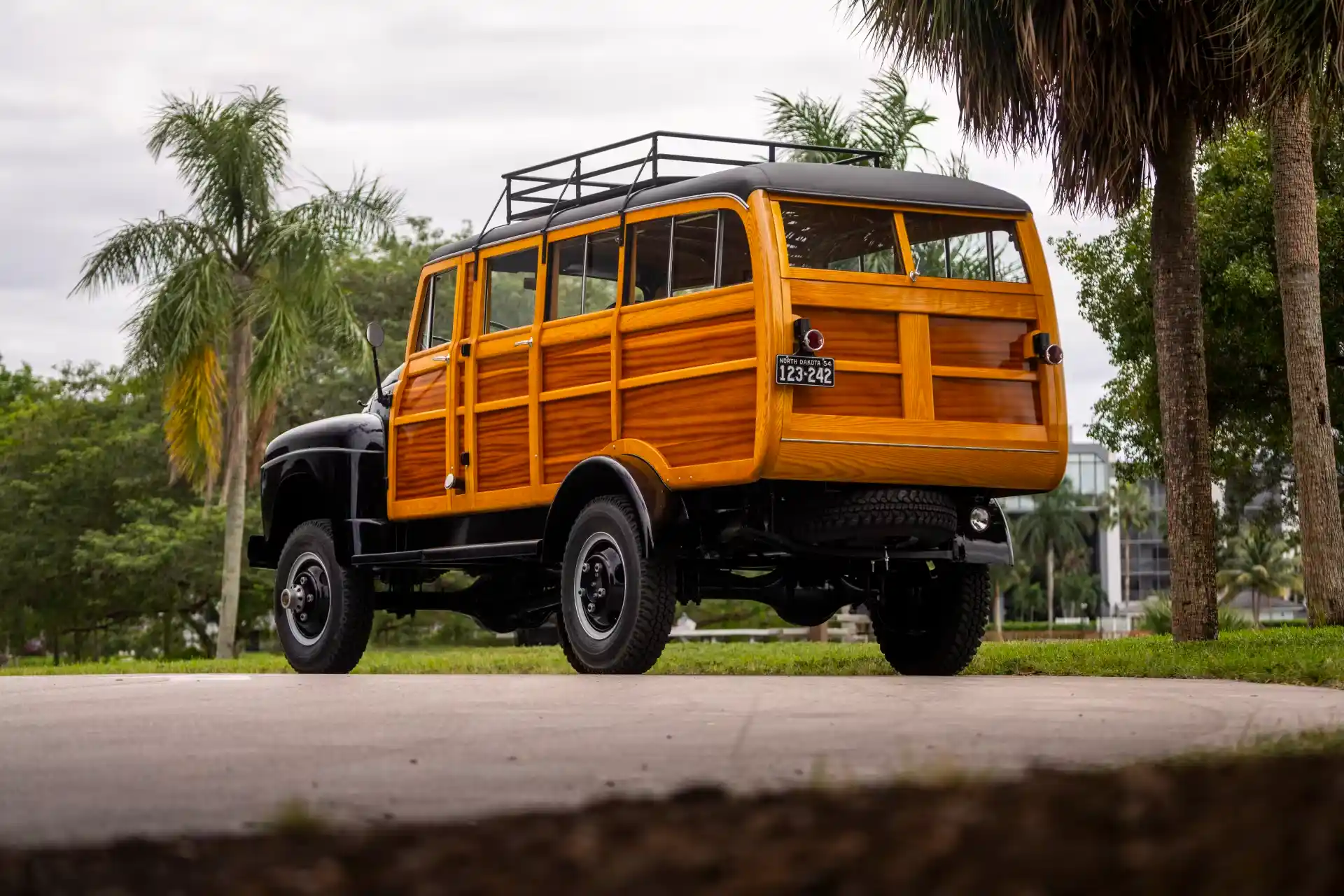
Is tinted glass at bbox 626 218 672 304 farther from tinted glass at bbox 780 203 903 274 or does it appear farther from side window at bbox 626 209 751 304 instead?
tinted glass at bbox 780 203 903 274

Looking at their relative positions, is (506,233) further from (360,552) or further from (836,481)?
(836,481)

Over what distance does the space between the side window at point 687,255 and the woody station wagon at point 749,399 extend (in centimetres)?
2

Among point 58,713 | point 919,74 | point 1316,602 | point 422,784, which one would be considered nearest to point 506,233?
point 919,74

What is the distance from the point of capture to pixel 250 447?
98.6 feet

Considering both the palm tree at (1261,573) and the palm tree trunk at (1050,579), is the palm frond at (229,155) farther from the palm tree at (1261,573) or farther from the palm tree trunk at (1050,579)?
the palm tree at (1261,573)

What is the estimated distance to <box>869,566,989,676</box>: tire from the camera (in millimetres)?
11172

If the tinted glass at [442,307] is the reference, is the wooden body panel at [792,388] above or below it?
below

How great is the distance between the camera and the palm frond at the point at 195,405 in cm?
2698

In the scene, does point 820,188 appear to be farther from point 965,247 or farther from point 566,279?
point 566,279

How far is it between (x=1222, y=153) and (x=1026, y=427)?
15.3 metres

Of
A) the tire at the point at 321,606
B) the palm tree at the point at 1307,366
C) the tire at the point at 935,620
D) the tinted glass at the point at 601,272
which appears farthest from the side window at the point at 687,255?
the palm tree at the point at 1307,366

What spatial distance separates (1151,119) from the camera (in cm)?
1315

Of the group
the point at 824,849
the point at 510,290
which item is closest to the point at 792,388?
the point at 510,290

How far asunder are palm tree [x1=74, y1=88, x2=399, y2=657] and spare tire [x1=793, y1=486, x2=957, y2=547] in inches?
702
